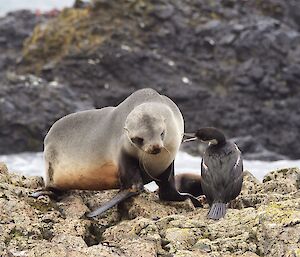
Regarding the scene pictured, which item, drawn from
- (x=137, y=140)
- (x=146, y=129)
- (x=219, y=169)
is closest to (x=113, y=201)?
(x=137, y=140)

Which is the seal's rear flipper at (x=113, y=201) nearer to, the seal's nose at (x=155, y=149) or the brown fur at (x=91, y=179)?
the brown fur at (x=91, y=179)

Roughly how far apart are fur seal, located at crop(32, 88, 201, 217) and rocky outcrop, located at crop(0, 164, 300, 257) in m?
0.23

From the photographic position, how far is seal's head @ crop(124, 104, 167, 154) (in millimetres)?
5473

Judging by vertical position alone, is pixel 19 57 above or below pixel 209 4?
below

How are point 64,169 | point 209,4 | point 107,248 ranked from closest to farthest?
point 107,248
point 64,169
point 209,4

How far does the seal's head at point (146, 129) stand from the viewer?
5473mm

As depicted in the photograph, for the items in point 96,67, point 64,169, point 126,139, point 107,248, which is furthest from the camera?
point 96,67

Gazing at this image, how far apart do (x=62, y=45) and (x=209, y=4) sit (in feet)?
14.4

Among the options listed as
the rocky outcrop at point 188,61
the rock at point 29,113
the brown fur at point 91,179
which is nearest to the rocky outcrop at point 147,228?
the brown fur at point 91,179

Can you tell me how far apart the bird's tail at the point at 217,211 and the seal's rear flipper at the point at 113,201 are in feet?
2.28

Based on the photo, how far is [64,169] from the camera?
254 inches

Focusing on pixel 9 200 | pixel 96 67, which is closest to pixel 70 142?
pixel 9 200

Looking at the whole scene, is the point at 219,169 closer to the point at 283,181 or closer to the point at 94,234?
the point at 283,181

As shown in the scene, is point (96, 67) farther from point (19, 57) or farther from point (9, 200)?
point (9, 200)
